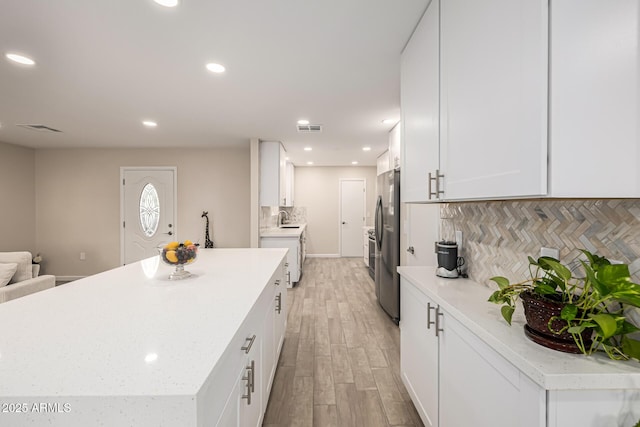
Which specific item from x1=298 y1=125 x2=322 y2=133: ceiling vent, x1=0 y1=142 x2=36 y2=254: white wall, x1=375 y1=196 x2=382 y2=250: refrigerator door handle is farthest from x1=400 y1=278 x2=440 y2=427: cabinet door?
x1=0 y1=142 x2=36 y2=254: white wall

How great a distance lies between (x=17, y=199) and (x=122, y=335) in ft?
20.8

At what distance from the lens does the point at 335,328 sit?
10.2ft

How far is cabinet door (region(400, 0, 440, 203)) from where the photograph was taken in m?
1.50

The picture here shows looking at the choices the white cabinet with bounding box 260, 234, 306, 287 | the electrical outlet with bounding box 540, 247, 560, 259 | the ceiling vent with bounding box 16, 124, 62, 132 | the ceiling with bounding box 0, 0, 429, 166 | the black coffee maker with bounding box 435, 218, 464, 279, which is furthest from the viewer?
the white cabinet with bounding box 260, 234, 306, 287

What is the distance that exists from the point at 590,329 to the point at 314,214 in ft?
21.8

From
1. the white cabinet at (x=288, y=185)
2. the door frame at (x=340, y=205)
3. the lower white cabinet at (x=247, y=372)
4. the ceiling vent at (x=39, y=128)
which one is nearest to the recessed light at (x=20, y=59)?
the ceiling vent at (x=39, y=128)

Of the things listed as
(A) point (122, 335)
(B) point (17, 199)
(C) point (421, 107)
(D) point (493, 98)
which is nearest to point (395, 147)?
(C) point (421, 107)

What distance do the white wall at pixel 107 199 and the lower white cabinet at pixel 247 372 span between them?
396cm

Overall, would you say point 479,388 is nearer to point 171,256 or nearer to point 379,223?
point 171,256

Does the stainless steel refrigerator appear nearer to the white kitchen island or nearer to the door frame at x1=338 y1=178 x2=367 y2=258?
the white kitchen island

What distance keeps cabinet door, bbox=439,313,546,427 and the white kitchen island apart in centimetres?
88

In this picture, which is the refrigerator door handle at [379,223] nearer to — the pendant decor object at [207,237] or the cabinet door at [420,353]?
the cabinet door at [420,353]

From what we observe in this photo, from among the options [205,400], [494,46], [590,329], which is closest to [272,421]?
[205,400]

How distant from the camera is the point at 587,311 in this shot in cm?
80
